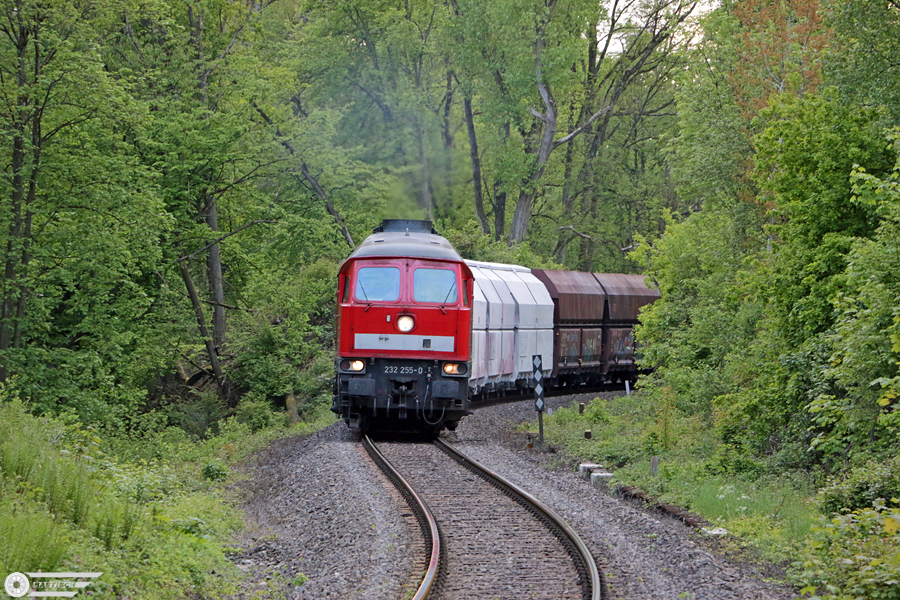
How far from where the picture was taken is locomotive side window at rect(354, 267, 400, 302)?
1538 centimetres

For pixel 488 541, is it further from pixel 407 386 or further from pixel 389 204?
pixel 389 204

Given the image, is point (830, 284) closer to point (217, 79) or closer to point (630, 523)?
point (630, 523)

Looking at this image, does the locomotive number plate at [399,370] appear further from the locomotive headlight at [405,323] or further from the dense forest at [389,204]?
the dense forest at [389,204]

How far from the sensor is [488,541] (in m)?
9.33

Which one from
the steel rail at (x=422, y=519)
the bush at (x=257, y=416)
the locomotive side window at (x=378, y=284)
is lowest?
the bush at (x=257, y=416)

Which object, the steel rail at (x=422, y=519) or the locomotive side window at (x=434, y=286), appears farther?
the locomotive side window at (x=434, y=286)

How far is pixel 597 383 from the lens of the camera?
31.4 metres

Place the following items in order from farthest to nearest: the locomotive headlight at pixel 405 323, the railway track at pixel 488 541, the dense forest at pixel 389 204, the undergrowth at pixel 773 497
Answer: the locomotive headlight at pixel 405 323 → the dense forest at pixel 389 204 → the railway track at pixel 488 541 → the undergrowth at pixel 773 497

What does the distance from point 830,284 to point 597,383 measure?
19.2m

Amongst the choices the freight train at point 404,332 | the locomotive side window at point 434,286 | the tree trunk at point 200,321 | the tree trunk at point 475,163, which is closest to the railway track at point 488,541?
the freight train at point 404,332

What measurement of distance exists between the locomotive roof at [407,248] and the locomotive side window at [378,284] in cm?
30

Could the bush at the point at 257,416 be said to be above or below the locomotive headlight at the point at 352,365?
below

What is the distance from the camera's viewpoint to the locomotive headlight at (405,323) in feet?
49.9

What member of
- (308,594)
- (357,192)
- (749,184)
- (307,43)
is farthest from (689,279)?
(307,43)
